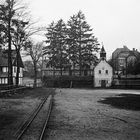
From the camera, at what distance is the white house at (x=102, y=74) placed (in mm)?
62500

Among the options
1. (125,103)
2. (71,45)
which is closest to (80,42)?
(71,45)

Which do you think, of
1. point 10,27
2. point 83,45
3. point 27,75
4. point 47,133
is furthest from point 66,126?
point 27,75

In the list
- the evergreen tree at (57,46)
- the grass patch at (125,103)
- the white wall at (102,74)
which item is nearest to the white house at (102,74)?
the white wall at (102,74)

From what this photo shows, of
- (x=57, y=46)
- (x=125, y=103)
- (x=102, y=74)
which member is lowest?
(x=125, y=103)

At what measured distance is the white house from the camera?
205ft

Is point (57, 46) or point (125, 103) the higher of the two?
point (57, 46)

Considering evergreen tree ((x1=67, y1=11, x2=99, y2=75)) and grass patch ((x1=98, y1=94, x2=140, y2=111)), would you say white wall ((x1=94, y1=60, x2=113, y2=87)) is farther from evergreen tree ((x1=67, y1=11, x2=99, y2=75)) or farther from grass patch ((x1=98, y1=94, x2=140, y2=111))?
grass patch ((x1=98, y1=94, x2=140, y2=111))

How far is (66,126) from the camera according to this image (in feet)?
35.0

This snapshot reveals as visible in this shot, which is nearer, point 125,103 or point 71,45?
point 125,103

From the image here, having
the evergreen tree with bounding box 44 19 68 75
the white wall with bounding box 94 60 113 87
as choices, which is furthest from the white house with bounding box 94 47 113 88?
the evergreen tree with bounding box 44 19 68 75

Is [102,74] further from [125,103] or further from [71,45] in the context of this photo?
[125,103]

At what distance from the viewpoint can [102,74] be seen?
205ft

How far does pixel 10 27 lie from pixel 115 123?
25.1 m

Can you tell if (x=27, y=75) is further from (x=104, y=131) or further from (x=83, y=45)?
(x=104, y=131)
